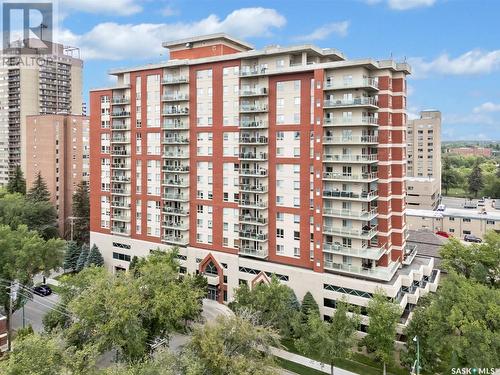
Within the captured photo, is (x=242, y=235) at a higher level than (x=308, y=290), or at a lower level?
higher

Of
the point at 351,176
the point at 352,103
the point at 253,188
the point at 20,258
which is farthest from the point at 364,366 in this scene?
the point at 20,258

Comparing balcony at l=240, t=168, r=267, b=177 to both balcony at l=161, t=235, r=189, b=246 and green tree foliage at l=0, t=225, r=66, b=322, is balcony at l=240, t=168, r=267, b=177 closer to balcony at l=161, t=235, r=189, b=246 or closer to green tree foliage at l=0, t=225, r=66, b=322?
balcony at l=161, t=235, r=189, b=246

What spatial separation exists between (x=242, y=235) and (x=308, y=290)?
31.6 ft

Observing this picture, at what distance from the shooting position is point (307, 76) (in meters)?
42.0

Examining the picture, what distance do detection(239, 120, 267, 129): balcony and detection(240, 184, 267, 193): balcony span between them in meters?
6.50

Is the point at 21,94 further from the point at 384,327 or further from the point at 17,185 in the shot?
the point at 384,327

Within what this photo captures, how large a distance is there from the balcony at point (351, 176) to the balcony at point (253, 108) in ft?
32.7

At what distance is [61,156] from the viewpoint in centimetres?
7569

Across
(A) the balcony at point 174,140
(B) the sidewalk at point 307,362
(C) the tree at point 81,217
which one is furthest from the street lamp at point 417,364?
(C) the tree at point 81,217

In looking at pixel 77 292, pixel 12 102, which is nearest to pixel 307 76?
pixel 77 292

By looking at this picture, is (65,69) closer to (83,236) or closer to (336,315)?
(83,236)

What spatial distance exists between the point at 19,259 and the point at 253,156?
85.7 feet

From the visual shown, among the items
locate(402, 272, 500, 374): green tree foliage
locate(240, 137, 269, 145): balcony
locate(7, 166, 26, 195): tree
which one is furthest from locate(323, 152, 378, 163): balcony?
locate(7, 166, 26, 195): tree

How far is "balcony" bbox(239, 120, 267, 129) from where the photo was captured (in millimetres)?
44500
